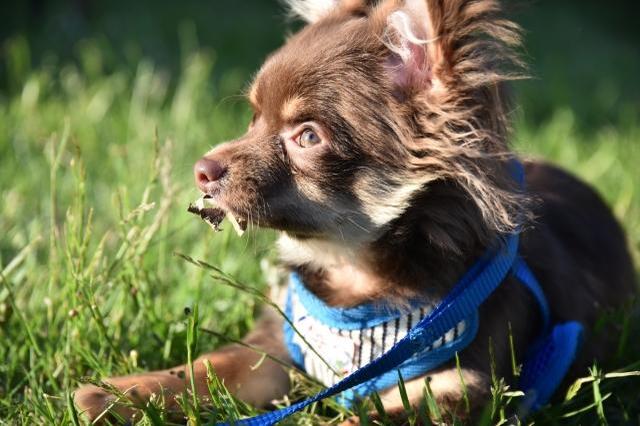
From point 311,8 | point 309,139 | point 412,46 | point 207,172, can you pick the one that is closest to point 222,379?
point 207,172

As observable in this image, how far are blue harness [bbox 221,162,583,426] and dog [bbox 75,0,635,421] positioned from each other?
46mm

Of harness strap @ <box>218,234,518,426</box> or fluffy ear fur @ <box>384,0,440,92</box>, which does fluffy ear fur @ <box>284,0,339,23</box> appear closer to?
fluffy ear fur @ <box>384,0,440,92</box>

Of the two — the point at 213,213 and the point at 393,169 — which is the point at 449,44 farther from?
the point at 213,213

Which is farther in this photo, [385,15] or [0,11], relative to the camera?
[0,11]

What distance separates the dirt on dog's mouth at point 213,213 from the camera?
2.19 meters

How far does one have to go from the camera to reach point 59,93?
5.20 metres

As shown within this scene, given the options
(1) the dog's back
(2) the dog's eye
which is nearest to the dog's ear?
(2) the dog's eye

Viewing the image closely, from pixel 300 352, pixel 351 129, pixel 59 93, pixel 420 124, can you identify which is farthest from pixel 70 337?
pixel 59 93

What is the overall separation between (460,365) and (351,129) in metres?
0.73

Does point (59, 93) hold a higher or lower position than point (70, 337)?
higher

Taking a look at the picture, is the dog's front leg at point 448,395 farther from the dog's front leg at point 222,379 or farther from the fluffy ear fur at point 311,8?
the fluffy ear fur at point 311,8

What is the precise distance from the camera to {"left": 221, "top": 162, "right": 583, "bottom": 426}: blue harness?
2104 mm

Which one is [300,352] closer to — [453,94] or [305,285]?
[305,285]

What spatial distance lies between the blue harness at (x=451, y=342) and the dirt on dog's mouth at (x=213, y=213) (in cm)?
35
